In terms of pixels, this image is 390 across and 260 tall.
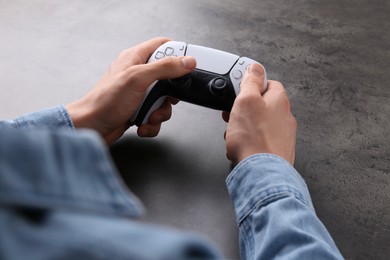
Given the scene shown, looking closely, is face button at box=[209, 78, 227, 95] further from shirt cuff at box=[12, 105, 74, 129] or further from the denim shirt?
the denim shirt

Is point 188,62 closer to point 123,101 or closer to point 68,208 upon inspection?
point 123,101

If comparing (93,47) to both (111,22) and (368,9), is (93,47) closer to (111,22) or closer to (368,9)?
(111,22)

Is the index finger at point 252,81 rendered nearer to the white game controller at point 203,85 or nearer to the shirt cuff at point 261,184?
the white game controller at point 203,85

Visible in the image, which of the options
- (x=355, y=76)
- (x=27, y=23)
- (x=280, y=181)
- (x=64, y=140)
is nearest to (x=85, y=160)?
(x=64, y=140)

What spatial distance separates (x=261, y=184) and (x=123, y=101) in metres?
0.24

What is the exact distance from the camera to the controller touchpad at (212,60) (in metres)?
0.79

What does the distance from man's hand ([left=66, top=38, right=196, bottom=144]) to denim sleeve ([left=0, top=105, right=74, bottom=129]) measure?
11 millimetres

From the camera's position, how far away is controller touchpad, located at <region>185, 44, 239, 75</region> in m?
0.79

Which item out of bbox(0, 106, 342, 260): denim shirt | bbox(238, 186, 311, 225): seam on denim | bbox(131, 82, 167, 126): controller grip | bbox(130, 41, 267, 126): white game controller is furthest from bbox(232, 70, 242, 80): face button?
bbox(0, 106, 342, 260): denim shirt

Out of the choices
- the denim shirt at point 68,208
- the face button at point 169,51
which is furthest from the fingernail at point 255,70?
the denim shirt at point 68,208

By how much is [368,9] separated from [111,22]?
47cm

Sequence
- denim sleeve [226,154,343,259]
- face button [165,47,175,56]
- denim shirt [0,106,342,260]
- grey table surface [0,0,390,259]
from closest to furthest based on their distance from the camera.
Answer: denim shirt [0,106,342,260] → denim sleeve [226,154,343,259] → grey table surface [0,0,390,259] → face button [165,47,175,56]

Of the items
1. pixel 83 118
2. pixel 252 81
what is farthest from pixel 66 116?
pixel 252 81

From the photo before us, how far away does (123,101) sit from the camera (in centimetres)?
78
